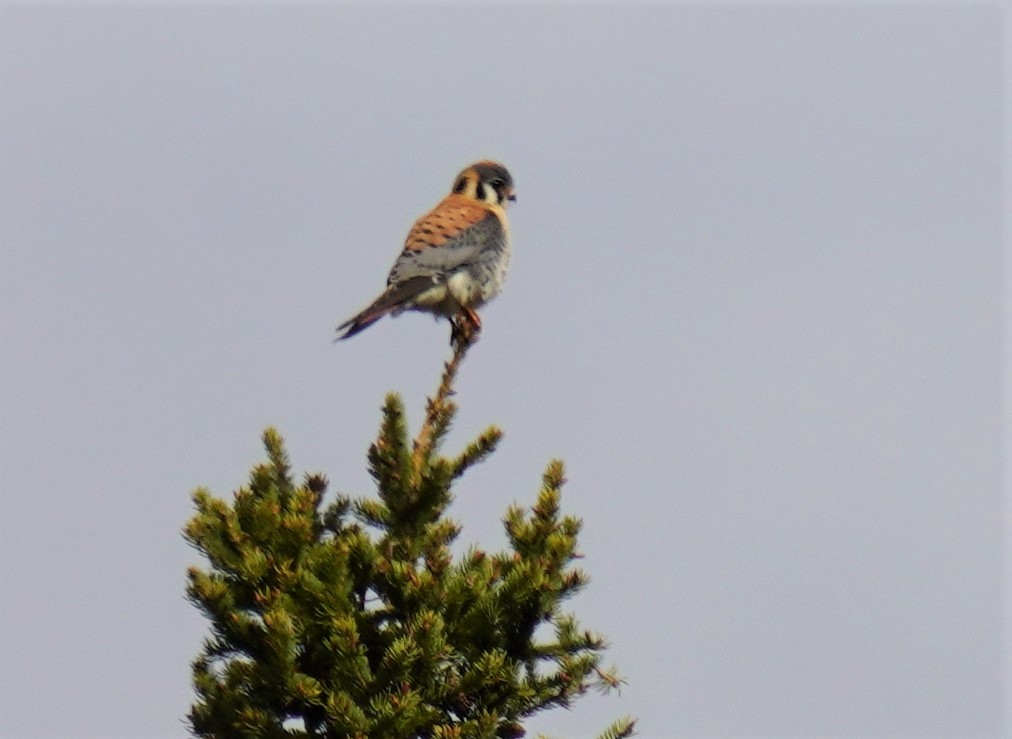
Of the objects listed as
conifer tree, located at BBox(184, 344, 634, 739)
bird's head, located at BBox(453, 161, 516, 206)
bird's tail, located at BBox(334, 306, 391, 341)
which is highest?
bird's head, located at BBox(453, 161, 516, 206)

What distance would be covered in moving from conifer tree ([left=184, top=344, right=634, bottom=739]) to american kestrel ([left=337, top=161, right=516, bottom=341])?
2462 millimetres

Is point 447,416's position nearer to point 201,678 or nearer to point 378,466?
point 378,466

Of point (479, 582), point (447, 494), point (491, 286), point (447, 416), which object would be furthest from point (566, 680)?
point (491, 286)

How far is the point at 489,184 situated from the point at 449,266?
4.87 feet

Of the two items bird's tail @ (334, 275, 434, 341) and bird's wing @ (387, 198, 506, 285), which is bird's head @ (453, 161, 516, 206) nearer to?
bird's wing @ (387, 198, 506, 285)

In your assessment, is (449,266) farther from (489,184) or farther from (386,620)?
(386,620)

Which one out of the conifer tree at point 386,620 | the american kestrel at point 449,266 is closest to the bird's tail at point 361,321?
the american kestrel at point 449,266

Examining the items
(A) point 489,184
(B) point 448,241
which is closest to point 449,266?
(B) point 448,241

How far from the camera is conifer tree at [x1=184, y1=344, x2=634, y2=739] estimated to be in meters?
3.62

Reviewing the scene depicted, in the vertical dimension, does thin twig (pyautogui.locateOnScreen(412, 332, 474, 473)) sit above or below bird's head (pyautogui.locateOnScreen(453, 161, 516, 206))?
below

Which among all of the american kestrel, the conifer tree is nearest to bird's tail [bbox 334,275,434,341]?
the american kestrel

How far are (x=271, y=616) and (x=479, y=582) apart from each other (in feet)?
1.79

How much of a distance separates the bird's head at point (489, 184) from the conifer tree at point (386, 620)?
467cm

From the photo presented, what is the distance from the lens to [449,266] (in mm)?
7219
